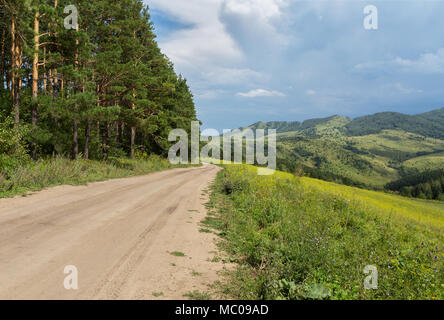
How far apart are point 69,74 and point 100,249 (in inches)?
658

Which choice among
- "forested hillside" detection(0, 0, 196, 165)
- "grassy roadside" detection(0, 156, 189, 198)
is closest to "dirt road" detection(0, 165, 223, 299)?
"grassy roadside" detection(0, 156, 189, 198)

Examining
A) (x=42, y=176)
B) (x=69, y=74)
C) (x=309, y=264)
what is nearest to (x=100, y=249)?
(x=309, y=264)

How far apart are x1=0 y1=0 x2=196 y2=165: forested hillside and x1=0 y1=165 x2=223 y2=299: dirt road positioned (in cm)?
784

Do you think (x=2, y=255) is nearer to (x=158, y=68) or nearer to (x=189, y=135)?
(x=158, y=68)

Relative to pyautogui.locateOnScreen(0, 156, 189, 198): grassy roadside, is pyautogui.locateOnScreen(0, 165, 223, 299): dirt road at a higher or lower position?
lower

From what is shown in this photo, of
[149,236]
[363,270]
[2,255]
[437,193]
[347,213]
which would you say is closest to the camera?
[2,255]

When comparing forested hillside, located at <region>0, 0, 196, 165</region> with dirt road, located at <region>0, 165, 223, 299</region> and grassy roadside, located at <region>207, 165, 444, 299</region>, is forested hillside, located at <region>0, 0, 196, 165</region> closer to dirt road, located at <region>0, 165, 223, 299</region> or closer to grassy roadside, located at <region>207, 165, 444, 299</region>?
dirt road, located at <region>0, 165, 223, 299</region>

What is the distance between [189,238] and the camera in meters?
6.82

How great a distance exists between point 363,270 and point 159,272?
4613mm

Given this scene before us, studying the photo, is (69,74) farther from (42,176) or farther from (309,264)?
(309,264)

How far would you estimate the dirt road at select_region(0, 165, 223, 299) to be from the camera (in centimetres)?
391

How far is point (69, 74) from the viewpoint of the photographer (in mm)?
16906

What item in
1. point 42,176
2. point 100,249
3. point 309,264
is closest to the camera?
point 309,264
